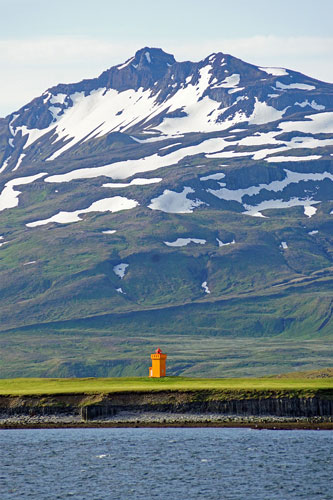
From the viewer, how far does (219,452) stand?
246 feet

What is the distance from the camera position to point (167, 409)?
87.9m

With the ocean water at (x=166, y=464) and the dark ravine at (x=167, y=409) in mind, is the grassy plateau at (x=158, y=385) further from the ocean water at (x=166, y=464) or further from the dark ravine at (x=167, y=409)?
the ocean water at (x=166, y=464)

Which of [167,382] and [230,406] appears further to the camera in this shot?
[167,382]

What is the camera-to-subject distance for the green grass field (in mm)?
88562

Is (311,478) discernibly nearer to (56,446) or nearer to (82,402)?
(56,446)

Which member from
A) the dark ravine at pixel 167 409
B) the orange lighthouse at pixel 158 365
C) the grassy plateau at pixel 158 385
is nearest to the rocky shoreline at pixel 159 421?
the dark ravine at pixel 167 409

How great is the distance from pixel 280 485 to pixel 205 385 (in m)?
29.3

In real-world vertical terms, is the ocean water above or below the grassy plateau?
below

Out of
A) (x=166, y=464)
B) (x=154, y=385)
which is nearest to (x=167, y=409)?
(x=154, y=385)

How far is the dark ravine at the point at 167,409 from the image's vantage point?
282 ft

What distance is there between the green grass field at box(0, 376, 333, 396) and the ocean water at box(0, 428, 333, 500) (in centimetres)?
535

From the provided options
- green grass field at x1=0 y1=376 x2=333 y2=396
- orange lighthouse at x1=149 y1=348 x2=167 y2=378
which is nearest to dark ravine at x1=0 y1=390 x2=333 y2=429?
green grass field at x1=0 y1=376 x2=333 y2=396

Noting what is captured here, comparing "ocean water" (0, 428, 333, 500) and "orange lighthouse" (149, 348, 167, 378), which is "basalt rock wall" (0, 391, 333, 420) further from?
"orange lighthouse" (149, 348, 167, 378)

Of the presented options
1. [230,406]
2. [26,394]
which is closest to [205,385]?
[230,406]
